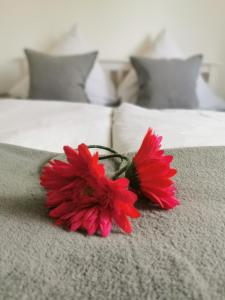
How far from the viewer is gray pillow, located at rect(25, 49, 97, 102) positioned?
215 centimetres

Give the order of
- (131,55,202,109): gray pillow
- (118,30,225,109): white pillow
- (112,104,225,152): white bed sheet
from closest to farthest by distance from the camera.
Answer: (112,104,225,152): white bed sheet
(131,55,202,109): gray pillow
(118,30,225,109): white pillow

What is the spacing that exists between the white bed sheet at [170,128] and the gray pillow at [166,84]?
20.4 inches

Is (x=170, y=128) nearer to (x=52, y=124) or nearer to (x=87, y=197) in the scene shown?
(x=52, y=124)

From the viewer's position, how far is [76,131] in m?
1.30

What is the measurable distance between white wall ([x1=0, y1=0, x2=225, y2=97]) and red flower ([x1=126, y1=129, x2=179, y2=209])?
2098 mm

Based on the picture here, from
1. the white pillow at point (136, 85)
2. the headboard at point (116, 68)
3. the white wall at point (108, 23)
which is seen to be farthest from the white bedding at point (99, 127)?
the white wall at point (108, 23)

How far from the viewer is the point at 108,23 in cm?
259

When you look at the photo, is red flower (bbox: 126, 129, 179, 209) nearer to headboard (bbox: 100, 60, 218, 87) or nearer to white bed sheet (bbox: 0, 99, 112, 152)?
white bed sheet (bbox: 0, 99, 112, 152)

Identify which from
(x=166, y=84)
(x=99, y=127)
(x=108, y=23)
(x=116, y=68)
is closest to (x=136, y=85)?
(x=166, y=84)

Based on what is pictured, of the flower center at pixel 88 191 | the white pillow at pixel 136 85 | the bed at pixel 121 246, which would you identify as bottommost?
the white pillow at pixel 136 85

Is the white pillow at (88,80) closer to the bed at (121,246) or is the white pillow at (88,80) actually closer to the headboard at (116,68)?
the headboard at (116,68)

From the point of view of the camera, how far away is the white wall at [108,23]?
2.54 meters

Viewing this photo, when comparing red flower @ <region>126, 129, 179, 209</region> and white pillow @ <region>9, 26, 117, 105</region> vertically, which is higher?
red flower @ <region>126, 129, 179, 209</region>

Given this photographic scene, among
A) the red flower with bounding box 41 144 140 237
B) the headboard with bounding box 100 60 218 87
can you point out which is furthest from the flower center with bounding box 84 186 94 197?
the headboard with bounding box 100 60 218 87
